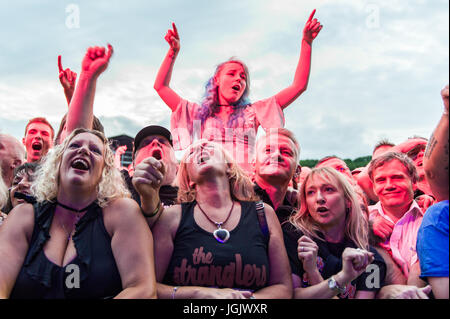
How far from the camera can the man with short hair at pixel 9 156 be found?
3920mm

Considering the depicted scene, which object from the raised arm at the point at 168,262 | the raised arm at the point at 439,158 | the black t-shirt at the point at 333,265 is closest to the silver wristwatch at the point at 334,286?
the black t-shirt at the point at 333,265

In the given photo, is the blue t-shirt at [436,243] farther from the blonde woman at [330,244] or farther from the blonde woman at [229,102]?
the blonde woman at [229,102]

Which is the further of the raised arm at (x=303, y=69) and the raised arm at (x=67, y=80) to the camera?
the raised arm at (x=303, y=69)

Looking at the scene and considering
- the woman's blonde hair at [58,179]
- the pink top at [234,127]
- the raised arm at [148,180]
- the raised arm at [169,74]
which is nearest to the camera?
the raised arm at [148,180]

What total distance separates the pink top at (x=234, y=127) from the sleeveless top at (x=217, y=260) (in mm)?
1452

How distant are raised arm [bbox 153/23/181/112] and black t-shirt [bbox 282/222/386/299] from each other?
6.89ft

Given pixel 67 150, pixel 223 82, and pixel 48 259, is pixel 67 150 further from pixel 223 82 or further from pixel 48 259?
pixel 223 82

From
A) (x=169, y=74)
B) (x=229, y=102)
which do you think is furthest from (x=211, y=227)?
(x=169, y=74)

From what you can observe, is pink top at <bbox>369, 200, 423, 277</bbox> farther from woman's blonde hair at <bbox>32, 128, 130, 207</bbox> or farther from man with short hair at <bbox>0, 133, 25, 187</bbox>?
man with short hair at <bbox>0, 133, 25, 187</bbox>

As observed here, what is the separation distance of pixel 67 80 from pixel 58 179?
5.82 ft

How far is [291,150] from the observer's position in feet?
10.2

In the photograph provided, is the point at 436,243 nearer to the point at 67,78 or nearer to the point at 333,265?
the point at 333,265

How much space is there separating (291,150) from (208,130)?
1.07 metres

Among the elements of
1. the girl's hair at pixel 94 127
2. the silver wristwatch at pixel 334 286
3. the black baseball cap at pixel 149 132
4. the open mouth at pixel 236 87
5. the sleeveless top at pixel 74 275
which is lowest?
the silver wristwatch at pixel 334 286
